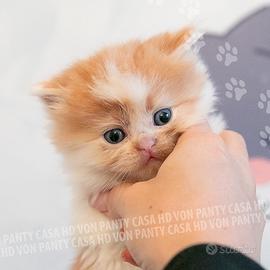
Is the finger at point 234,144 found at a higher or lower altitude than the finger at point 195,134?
lower

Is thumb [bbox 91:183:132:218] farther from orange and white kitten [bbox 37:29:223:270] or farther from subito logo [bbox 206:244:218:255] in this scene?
subito logo [bbox 206:244:218:255]

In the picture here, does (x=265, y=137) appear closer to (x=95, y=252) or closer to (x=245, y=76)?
(x=245, y=76)

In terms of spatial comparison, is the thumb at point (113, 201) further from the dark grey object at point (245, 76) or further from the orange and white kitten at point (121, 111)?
the dark grey object at point (245, 76)

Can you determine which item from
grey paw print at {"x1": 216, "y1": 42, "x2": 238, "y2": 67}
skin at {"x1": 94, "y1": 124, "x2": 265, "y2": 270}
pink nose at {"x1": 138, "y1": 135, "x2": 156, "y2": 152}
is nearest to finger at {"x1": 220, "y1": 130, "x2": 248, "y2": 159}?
skin at {"x1": 94, "y1": 124, "x2": 265, "y2": 270}

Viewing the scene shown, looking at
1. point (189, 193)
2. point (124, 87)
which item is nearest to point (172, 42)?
point (124, 87)

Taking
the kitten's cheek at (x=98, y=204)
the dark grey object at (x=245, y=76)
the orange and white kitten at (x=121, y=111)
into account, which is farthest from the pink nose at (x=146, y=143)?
the dark grey object at (x=245, y=76)
